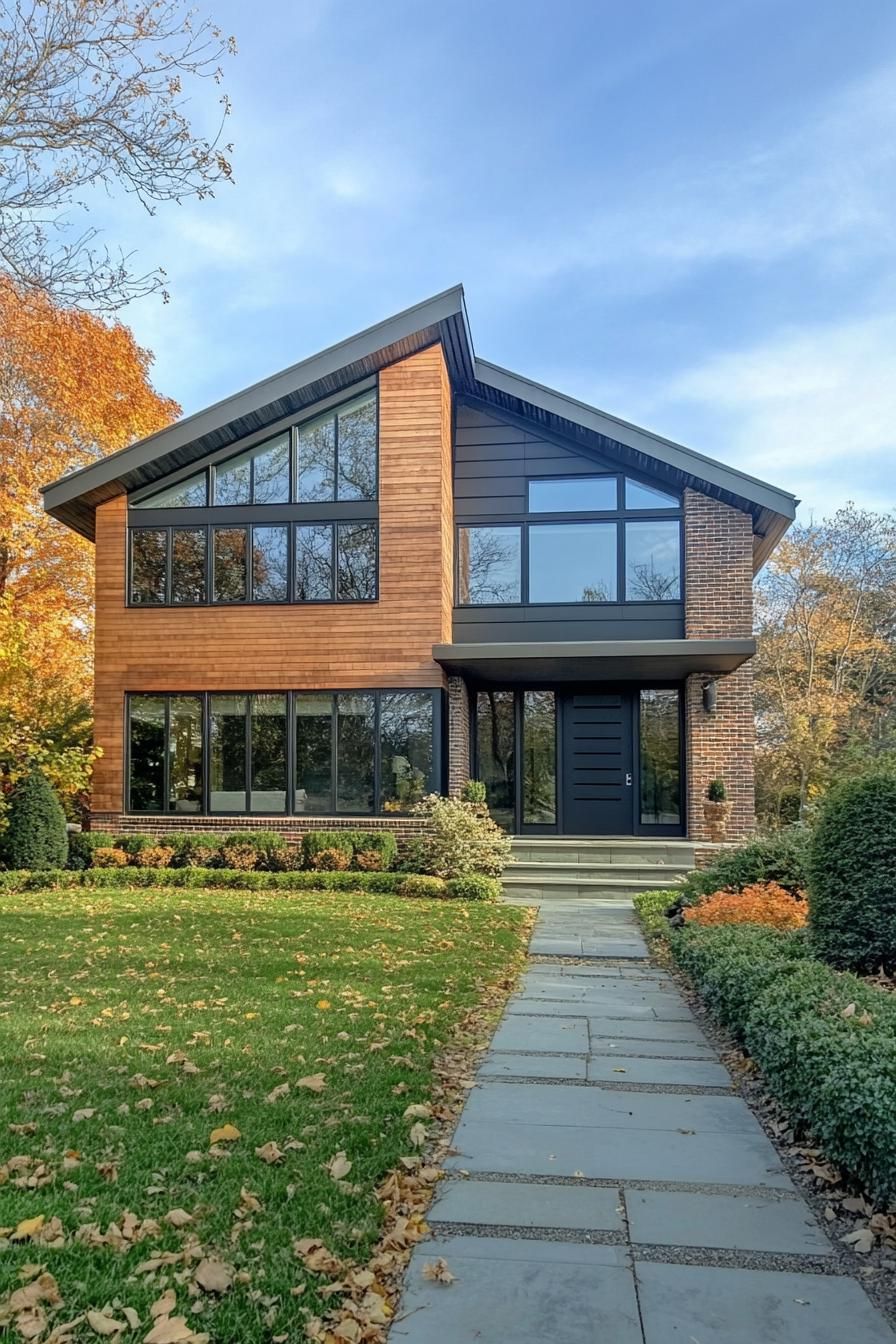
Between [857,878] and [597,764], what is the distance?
9046mm

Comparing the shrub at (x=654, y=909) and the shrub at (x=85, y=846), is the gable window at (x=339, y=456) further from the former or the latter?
the shrub at (x=654, y=909)

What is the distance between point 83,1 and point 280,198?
337cm

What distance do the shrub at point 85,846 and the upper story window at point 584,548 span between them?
651 centimetres

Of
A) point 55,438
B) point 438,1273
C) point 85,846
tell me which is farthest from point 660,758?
point 55,438

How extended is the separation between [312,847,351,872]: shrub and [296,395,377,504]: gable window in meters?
5.37

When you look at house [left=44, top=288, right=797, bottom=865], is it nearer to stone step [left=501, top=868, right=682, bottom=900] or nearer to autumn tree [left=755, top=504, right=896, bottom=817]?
stone step [left=501, top=868, right=682, bottom=900]

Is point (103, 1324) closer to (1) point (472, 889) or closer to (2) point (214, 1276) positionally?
(2) point (214, 1276)

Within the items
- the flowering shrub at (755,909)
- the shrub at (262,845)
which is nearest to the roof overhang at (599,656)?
the shrub at (262,845)

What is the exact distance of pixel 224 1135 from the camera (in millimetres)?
3537

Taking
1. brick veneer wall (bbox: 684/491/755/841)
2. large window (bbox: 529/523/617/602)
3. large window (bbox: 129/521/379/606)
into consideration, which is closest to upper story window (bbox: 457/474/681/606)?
large window (bbox: 529/523/617/602)

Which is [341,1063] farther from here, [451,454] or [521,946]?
[451,454]

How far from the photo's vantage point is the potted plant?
13547mm

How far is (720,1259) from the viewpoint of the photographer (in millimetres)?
2734

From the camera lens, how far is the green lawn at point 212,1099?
2.58m
